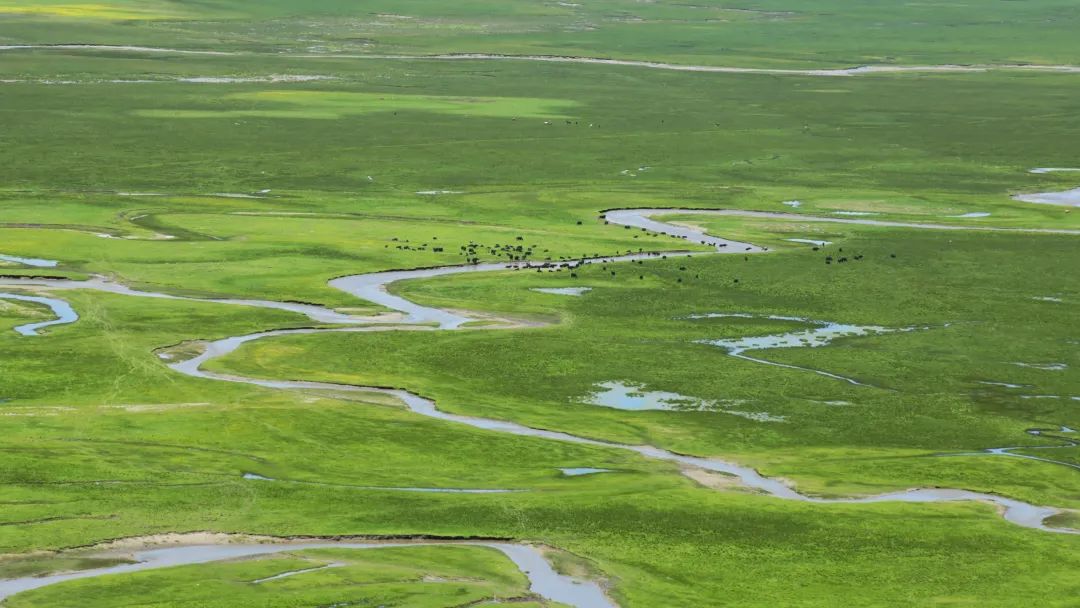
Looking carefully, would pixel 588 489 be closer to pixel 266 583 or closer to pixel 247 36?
pixel 266 583

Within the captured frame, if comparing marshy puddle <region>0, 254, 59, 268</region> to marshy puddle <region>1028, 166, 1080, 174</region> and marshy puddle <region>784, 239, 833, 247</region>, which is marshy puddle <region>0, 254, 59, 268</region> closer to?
marshy puddle <region>784, 239, 833, 247</region>

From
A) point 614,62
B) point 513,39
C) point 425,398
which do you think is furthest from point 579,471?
point 513,39

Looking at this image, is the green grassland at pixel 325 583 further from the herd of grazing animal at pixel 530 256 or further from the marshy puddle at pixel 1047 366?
the herd of grazing animal at pixel 530 256

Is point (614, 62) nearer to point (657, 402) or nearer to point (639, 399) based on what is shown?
point (639, 399)

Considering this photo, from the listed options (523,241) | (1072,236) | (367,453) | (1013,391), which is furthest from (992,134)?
(367,453)

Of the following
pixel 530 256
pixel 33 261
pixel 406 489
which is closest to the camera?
pixel 406 489

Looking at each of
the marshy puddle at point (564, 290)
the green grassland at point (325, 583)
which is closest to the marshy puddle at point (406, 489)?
the green grassland at point (325, 583)

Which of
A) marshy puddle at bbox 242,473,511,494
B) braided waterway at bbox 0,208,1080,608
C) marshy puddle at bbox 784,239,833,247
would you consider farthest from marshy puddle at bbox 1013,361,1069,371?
marshy puddle at bbox 784,239,833,247
